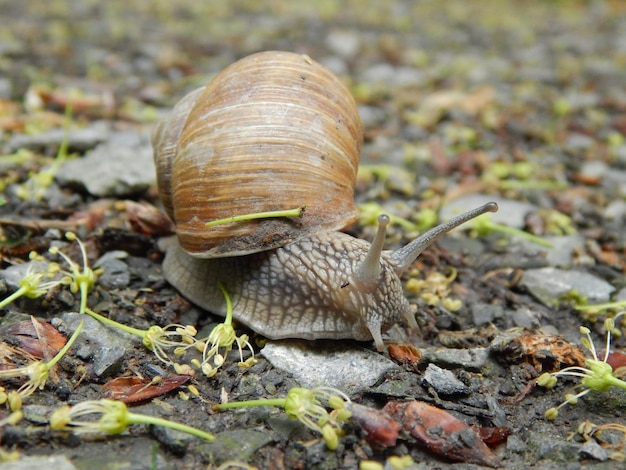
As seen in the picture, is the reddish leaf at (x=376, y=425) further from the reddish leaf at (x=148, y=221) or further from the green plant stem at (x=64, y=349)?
the reddish leaf at (x=148, y=221)

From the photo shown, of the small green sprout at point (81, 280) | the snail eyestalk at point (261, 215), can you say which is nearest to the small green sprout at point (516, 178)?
the snail eyestalk at point (261, 215)

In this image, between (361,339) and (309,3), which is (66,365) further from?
(309,3)

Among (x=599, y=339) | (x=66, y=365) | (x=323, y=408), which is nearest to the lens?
(x=323, y=408)

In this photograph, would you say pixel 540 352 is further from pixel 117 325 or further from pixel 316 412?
pixel 117 325

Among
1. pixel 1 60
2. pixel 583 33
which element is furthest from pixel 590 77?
pixel 1 60

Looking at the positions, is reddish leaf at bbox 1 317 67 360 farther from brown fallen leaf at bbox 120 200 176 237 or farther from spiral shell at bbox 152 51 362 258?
brown fallen leaf at bbox 120 200 176 237

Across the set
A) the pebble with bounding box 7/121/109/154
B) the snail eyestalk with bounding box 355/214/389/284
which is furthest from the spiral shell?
the pebble with bounding box 7/121/109/154
